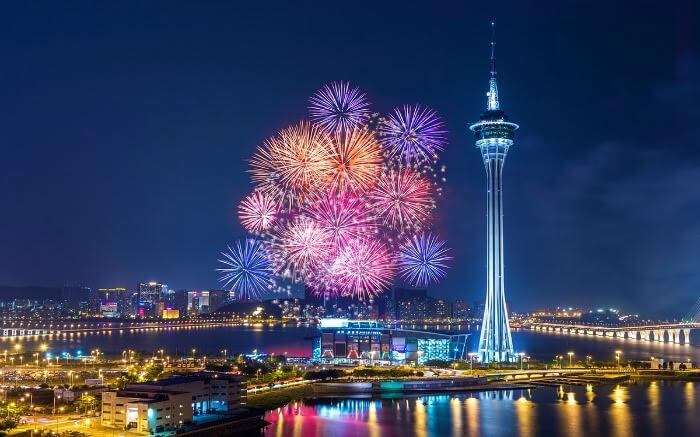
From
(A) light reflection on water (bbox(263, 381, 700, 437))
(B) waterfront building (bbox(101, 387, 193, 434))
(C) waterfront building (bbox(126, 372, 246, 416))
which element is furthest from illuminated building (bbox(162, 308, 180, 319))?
(B) waterfront building (bbox(101, 387, 193, 434))

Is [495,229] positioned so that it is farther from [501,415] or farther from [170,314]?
[170,314]

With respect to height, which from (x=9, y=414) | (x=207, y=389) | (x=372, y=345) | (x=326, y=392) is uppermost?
(x=372, y=345)

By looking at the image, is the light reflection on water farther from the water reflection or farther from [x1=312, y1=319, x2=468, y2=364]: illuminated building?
[x1=312, y1=319, x2=468, y2=364]: illuminated building

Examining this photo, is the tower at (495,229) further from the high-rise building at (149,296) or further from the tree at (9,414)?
the high-rise building at (149,296)

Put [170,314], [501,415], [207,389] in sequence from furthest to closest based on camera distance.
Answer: [170,314] → [501,415] → [207,389]

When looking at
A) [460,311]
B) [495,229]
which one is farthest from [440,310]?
[495,229]

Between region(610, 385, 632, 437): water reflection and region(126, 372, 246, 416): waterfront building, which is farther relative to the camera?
region(610, 385, 632, 437): water reflection

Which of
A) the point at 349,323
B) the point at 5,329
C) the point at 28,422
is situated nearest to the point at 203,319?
the point at 5,329
